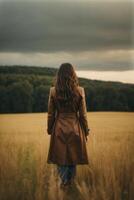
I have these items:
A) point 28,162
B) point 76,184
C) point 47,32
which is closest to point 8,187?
point 28,162

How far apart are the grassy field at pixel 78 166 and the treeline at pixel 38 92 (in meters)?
0.11

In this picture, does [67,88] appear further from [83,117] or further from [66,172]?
[66,172]

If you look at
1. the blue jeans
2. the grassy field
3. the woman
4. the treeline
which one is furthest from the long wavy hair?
the blue jeans

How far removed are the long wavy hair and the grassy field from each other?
246 millimetres

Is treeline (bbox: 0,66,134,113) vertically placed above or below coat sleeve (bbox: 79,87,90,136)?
above

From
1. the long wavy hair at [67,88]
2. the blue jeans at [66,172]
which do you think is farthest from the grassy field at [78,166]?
the long wavy hair at [67,88]

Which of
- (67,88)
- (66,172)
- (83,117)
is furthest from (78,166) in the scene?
(67,88)

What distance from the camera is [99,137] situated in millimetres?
5391

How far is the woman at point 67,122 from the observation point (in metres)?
5.20

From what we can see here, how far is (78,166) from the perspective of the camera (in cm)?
534

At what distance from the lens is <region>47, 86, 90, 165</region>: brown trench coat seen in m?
5.20

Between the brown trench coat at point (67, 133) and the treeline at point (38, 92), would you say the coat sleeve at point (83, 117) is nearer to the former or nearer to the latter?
the brown trench coat at point (67, 133)

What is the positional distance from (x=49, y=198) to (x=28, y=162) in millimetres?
408

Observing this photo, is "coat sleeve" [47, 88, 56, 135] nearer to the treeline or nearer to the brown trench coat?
the brown trench coat
